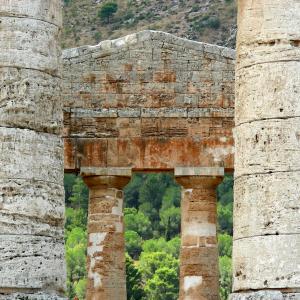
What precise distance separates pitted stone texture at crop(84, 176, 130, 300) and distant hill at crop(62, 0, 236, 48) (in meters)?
84.0

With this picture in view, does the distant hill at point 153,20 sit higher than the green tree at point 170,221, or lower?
higher

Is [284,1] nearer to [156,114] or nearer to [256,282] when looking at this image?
[256,282]

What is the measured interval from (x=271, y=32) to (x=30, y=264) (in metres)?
6.41

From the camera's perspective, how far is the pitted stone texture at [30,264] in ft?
105

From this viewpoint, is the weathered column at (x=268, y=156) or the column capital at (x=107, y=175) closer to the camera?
the weathered column at (x=268, y=156)

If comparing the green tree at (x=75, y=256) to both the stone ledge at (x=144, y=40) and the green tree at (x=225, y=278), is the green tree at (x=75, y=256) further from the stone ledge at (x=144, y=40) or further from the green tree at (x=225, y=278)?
the stone ledge at (x=144, y=40)

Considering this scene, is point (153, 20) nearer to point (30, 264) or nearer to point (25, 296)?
point (30, 264)

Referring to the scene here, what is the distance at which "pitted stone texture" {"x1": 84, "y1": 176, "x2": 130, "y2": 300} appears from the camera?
1870 inches

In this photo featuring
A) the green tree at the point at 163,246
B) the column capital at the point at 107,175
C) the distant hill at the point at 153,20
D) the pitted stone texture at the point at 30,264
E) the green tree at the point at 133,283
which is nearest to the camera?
the pitted stone texture at the point at 30,264

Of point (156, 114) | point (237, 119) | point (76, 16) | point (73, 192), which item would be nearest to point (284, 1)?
point (237, 119)

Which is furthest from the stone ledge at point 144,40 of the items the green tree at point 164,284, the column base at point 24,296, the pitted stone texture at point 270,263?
the green tree at point 164,284

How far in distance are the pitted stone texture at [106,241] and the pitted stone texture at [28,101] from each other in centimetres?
1475

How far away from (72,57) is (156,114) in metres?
2.84

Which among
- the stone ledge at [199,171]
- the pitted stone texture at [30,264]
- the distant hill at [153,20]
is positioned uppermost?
the distant hill at [153,20]
